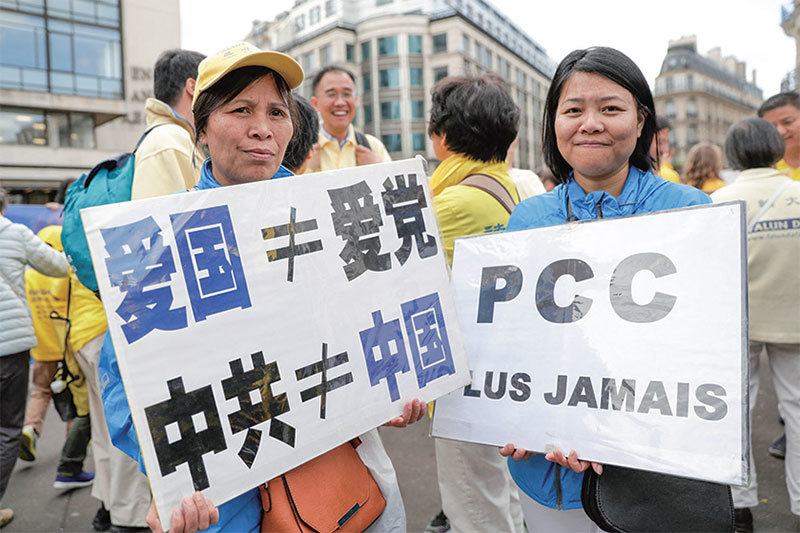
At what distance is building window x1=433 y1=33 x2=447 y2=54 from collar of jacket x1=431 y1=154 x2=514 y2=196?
42.1 m

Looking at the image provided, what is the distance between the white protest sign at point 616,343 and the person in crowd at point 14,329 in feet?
9.33

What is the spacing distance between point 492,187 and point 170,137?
146cm

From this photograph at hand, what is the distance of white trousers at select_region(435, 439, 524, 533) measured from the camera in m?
2.45

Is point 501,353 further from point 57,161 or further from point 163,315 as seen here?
point 57,161

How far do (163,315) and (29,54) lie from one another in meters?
24.1

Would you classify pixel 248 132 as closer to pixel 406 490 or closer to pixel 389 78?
pixel 406 490

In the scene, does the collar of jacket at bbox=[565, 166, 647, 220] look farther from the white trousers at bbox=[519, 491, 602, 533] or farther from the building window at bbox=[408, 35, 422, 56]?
the building window at bbox=[408, 35, 422, 56]

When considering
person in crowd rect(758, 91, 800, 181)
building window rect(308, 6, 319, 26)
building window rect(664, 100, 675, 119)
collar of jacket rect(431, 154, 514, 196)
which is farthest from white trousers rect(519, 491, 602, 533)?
building window rect(664, 100, 675, 119)

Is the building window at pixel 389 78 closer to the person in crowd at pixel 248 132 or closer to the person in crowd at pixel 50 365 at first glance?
the person in crowd at pixel 50 365

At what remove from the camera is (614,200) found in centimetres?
155

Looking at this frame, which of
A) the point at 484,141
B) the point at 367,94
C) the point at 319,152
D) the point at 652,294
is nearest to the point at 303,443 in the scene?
the point at 652,294

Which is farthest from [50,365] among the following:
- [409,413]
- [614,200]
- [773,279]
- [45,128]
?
[45,128]

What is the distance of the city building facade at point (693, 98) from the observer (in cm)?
5956

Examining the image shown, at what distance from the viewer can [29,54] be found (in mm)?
19641
